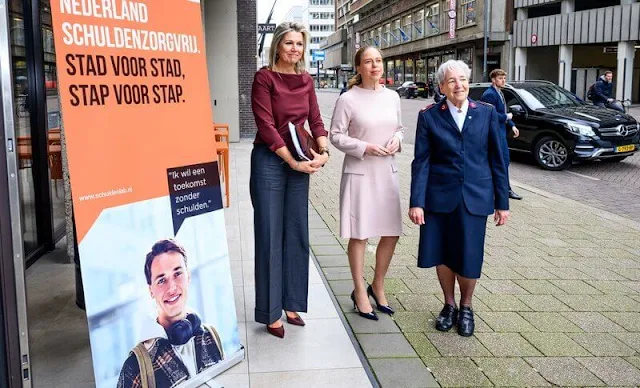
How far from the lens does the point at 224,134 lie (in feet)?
30.5

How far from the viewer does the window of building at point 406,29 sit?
6481cm

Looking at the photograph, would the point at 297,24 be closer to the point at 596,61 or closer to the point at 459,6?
the point at 596,61

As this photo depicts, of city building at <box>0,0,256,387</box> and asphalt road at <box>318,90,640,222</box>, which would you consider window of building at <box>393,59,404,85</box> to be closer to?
asphalt road at <box>318,90,640,222</box>

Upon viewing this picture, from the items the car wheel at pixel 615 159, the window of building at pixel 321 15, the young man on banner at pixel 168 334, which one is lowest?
the car wheel at pixel 615 159

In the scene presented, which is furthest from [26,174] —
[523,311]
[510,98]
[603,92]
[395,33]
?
[395,33]

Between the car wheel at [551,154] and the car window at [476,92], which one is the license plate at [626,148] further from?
the car window at [476,92]

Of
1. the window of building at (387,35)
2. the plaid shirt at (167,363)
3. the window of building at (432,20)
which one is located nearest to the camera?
the plaid shirt at (167,363)

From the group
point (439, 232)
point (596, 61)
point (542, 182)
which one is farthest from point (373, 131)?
point (596, 61)

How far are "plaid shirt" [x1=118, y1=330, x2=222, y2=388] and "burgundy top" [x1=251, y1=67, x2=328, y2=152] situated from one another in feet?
3.99

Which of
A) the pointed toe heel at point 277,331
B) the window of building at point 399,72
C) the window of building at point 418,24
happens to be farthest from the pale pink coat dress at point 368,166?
the window of building at point 399,72

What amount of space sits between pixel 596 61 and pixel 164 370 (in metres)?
44.6

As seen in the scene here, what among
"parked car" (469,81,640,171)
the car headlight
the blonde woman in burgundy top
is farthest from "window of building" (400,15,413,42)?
the blonde woman in burgundy top

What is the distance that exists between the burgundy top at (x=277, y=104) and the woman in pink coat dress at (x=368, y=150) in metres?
0.42

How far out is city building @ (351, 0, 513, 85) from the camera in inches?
1793
